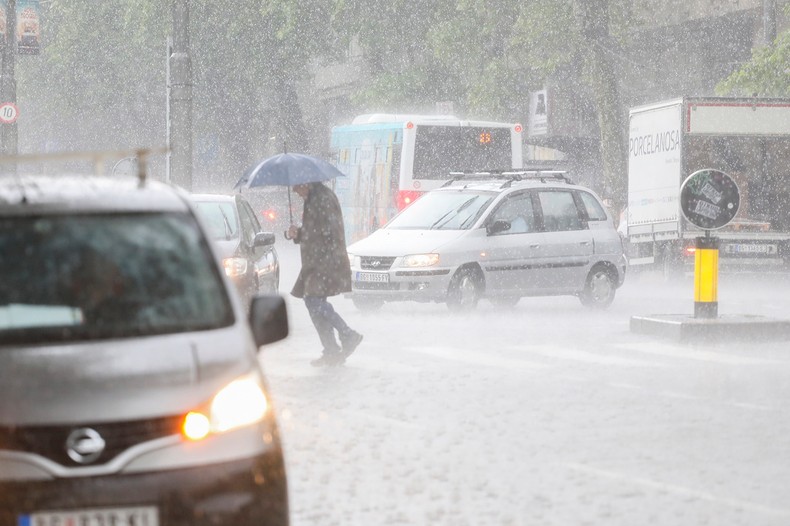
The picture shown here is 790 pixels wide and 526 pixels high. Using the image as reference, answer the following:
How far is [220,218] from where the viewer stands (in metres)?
17.3

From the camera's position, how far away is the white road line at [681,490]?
737 cm

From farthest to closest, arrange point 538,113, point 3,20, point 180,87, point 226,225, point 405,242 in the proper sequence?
point 538,113, point 3,20, point 180,87, point 405,242, point 226,225

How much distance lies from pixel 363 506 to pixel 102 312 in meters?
2.69

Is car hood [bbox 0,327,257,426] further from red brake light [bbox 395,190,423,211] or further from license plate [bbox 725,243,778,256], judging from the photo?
red brake light [bbox 395,190,423,211]

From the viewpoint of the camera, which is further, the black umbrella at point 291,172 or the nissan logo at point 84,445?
the black umbrella at point 291,172

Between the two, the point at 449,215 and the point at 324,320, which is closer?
the point at 324,320

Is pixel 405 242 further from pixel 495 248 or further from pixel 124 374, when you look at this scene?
pixel 124 374

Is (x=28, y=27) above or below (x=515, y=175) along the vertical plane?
above

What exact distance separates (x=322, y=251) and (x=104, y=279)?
341 inches

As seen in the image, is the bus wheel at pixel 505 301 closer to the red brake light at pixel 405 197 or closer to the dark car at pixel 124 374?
the red brake light at pixel 405 197

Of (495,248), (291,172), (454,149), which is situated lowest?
(495,248)

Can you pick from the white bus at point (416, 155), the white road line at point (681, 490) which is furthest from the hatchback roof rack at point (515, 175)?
the white road line at point (681, 490)

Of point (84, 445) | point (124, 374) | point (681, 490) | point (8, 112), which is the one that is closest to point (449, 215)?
point (681, 490)

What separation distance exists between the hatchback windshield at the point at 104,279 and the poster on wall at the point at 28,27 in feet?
116
